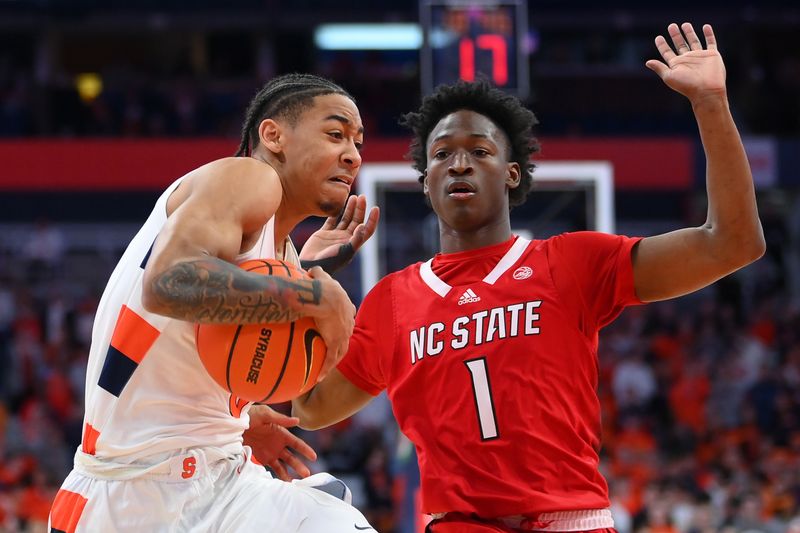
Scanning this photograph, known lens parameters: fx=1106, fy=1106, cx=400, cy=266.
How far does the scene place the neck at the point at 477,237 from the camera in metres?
3.95

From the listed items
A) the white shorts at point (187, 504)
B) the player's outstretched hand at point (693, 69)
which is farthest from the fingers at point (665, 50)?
the white shorts at point (187, 504)

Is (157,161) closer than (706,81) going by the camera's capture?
No

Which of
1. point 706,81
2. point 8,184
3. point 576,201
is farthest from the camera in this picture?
point 8,184

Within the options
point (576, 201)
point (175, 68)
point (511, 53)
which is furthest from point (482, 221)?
point (175, 68)

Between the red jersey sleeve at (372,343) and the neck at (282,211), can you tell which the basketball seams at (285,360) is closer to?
the neck at (282,211)

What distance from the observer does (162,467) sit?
3400 millimetres

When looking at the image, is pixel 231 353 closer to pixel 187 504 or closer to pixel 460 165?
pixel 187 504

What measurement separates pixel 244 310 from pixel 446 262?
105 centimetres

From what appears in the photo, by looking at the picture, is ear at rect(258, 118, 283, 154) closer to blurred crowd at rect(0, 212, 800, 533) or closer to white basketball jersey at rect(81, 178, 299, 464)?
white basketball jersey at rect(81, 178, 299, 464)

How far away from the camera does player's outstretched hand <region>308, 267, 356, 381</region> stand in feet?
10.6

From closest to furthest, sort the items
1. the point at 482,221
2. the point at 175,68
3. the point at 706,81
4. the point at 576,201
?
the point at 706,81 → the point at 482,221 → the point at 576,201 → the point at 175,68

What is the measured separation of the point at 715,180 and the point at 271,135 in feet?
4.70

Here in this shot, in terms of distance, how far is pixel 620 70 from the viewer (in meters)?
20.4

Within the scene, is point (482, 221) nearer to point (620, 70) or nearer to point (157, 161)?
point (157, 161)
